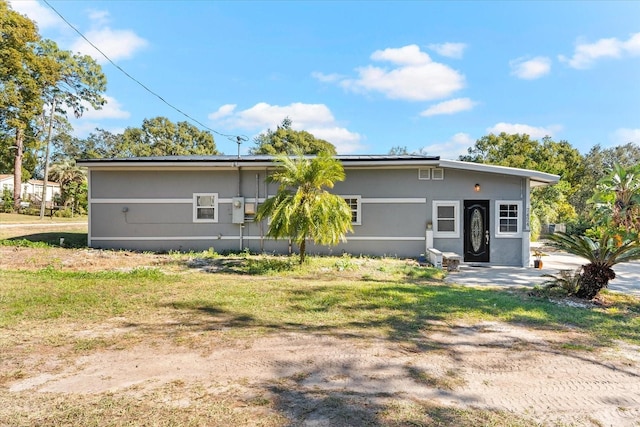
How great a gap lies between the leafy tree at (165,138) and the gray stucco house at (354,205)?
3428 centimetres

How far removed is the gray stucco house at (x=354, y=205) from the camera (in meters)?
11.9

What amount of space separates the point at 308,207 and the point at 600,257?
19.9 ft

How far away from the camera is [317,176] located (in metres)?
9.55

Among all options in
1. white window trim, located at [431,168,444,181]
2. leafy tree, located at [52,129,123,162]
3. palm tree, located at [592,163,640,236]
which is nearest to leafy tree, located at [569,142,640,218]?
white window trim, located at [431,168,444,181]

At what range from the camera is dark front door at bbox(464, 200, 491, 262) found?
1206 cm

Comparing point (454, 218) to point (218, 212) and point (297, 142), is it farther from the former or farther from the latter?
point (297, 142)

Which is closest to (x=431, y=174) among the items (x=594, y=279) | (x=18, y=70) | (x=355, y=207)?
(x=355, y=207)

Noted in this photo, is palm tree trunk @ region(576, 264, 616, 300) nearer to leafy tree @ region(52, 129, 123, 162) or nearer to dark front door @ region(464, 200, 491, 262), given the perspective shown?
dark front door @ region(464, 200, 491, 262)

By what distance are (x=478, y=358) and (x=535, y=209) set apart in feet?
61.8

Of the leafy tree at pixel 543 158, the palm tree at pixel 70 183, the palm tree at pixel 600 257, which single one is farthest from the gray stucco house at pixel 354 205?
the palm tree at pixel 70 183

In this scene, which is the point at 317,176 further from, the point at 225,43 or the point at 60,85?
the point at 60,85

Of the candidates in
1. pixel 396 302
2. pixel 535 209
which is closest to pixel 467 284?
pixel 396 302

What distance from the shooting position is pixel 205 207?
12.9 meters

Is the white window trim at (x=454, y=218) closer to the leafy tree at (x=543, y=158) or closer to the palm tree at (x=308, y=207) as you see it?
the palm tree at (x=308, y=207)
